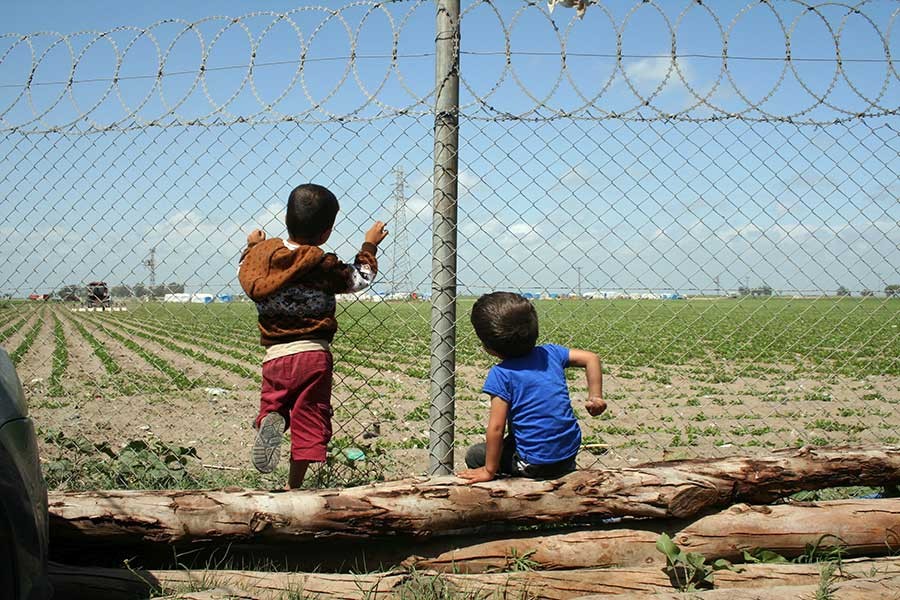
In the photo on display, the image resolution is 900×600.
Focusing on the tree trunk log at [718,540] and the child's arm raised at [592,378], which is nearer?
the tree trunk log at [718,540]

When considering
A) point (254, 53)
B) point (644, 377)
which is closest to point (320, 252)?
point (254, 53)

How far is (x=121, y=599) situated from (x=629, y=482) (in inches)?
73.4

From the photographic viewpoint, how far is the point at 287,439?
5.93 meters

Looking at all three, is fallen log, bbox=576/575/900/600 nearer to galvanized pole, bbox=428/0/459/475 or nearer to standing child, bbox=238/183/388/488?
galvanized pole, bbox=428/0/459/475

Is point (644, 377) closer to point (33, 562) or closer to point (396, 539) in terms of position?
point (396, 539)

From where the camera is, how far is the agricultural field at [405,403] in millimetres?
4320

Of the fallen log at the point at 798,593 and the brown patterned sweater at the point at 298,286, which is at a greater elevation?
the brown patterned sweater at the point at 298,286

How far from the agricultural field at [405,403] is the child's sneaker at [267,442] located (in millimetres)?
482

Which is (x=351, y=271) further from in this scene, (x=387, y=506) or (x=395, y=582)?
(x=395, y=582)

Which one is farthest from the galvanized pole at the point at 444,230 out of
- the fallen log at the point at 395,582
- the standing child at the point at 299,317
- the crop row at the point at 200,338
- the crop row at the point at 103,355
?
the crop row at the point at 200,338

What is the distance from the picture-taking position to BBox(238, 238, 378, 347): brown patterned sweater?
11.0ft

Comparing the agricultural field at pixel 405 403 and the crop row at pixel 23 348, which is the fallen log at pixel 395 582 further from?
the crop row at pixel 23 348

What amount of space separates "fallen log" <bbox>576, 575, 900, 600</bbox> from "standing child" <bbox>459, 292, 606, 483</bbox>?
1.95 ft

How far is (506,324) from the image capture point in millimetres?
3137
